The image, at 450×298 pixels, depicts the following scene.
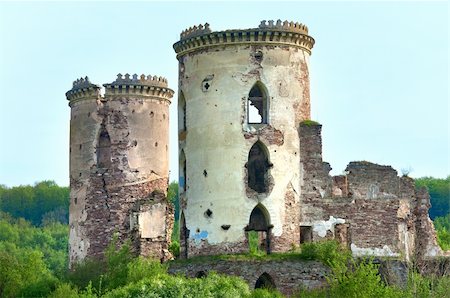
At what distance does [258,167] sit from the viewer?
151 ft

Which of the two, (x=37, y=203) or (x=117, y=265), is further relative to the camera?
(x=37, y=203)

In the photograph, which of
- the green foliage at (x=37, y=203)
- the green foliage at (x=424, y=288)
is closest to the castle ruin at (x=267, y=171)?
the green foliage at (x=424, y=288)

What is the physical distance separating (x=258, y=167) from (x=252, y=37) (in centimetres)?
434

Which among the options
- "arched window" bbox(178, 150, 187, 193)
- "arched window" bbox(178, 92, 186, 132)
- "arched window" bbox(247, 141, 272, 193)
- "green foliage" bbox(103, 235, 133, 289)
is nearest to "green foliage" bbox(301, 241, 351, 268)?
"arched window" bbox(247, 141, 272, 193)

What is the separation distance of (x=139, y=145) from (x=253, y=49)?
864 centimetres

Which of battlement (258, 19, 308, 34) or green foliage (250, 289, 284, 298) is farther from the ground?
battlement (258, 19, 308, 34)

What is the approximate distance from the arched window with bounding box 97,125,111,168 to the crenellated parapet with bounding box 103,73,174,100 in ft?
4.99

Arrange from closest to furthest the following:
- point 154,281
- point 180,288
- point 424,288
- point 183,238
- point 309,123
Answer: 1. point 180,288
2. point 154,281
3. point 424,288
4. point 309,123
5. point 183,238

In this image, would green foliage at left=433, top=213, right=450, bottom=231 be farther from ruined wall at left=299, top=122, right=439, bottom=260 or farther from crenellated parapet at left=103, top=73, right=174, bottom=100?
ruined wall at left=299, top=122, right=439, bottom=260

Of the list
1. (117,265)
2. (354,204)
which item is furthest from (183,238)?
Answer: (354,204)

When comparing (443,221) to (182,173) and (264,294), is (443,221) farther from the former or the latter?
(264,294)

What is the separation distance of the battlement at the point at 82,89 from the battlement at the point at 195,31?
6823mm

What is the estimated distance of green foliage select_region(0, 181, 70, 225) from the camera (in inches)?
4818

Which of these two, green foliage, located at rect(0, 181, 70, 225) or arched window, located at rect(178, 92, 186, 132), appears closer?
arched window, located at rect(178, 92, 186, 132)
